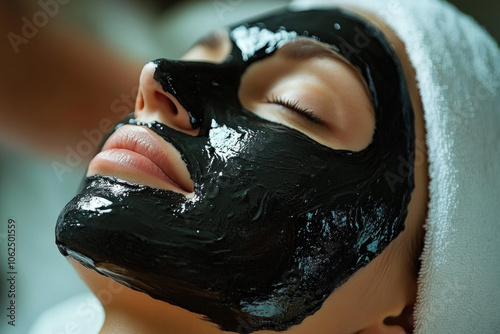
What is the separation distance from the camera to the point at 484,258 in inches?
38.9

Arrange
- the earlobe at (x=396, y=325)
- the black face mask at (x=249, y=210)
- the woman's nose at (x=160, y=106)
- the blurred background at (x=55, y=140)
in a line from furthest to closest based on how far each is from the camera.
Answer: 1. the blurred background at (x=55, y=140)
2. the earlobe at (x=396, y=325)
3. the woman's nose at (x=160, y=106)
4. the black face mask at (x=249, y=210)

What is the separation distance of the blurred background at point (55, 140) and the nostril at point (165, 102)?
62 cm

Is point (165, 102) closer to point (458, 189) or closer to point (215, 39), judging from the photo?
point (215, 39)

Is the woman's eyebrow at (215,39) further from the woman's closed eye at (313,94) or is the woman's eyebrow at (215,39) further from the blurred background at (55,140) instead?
the blurred background at (55,140)

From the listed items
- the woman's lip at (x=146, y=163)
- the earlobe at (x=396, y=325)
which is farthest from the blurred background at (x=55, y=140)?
the earlobe at (x=396, y=325)

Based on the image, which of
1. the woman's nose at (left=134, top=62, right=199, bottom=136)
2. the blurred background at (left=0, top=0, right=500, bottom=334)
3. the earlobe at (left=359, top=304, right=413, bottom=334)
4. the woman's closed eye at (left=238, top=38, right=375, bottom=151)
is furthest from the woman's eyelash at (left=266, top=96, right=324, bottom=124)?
the blurred background at (left=0, top=0, right=500, bottom=334)

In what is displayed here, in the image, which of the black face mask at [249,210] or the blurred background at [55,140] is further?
the blurred background at [55,140]

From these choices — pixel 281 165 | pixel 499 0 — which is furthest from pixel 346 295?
pixel 499 0

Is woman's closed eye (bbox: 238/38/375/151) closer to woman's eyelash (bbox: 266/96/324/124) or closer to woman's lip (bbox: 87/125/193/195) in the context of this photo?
woman's eyelash (bbox: 266/96/324/124)

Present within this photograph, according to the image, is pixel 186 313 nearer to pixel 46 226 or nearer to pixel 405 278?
pixel 405 278

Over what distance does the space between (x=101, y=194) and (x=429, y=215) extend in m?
0.55

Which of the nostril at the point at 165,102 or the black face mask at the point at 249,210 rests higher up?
the nostril at the point at 165,102

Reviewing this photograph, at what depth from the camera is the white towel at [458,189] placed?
0.96m

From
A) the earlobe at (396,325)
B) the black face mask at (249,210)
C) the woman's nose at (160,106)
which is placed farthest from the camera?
the earlobe at (396,325)
